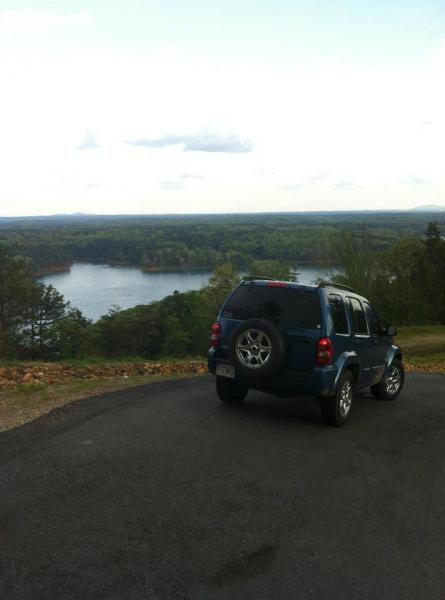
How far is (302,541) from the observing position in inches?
171

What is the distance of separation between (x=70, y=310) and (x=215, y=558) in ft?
204

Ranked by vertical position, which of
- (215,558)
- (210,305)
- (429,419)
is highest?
(215,558)

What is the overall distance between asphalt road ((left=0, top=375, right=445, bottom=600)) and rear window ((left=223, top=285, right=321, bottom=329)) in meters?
1.43

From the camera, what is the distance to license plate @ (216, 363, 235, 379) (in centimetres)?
766

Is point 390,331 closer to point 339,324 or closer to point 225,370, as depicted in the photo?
point 339,324

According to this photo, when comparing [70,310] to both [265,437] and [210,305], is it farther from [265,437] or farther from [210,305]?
Result: [265,437]

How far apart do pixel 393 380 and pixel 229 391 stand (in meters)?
3.44

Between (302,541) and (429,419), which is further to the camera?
(429,419)

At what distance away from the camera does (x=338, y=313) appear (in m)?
7.79

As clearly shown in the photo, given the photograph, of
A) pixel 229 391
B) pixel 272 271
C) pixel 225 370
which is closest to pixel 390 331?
pixel 229 391

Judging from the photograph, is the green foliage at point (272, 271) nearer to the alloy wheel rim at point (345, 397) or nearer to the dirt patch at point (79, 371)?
the dirt patch at point (79, 371)

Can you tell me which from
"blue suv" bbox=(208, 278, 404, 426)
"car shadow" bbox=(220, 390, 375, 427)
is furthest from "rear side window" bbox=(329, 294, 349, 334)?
"car shadow" bbox=(220, 390, 375, 427)

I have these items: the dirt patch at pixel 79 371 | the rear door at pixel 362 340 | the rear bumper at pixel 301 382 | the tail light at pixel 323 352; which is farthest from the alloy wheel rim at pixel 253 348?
the dirt patch at pixel 79 371

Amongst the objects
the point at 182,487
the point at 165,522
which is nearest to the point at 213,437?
the point at 182,487
